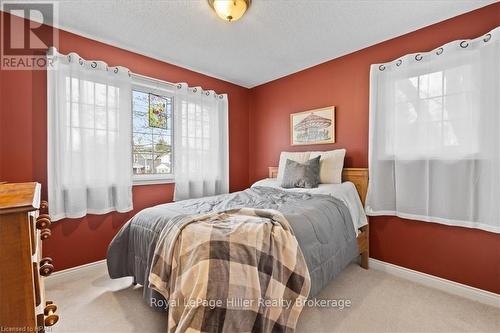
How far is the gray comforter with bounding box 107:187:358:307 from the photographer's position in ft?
5.00

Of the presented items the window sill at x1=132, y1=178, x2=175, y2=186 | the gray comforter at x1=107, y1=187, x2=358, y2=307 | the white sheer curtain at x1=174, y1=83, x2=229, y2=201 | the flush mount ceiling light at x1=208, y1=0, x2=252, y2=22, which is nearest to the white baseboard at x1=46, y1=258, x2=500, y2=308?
the gray comforter at x1=107, y1=187, x2=358, y2=307

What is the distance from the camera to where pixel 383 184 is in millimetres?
2348

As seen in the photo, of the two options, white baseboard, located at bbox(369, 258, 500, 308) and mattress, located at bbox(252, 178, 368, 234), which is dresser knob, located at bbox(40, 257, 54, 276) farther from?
white baseboard, located at bbox(369, 258, 500, 308)

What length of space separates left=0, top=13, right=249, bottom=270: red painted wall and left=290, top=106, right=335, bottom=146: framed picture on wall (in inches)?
67.8

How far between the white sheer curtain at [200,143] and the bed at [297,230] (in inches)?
37.9

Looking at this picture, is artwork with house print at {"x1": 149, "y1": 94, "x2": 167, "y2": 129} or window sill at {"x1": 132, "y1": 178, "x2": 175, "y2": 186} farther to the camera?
artwork with house print at {"x1": 149, "y1": 94, "x2": 167, "y2": 129}

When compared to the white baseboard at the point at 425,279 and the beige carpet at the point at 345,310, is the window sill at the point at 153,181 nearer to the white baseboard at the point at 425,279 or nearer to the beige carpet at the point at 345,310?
the white baseboard at the point at 425,279

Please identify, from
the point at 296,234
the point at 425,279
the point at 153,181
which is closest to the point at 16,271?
the point at 296,234

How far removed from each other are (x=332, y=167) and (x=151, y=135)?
89.1 inches

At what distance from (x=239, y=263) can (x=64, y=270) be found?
2089 millimetres

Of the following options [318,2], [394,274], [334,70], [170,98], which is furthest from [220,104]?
[394,274]

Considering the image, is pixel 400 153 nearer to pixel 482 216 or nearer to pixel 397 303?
pixel 482 216

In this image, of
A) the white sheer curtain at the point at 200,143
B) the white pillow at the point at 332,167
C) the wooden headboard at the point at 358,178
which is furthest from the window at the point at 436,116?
the white sheer curtain at the point at 200,143

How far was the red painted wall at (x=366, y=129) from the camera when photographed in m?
1.92
